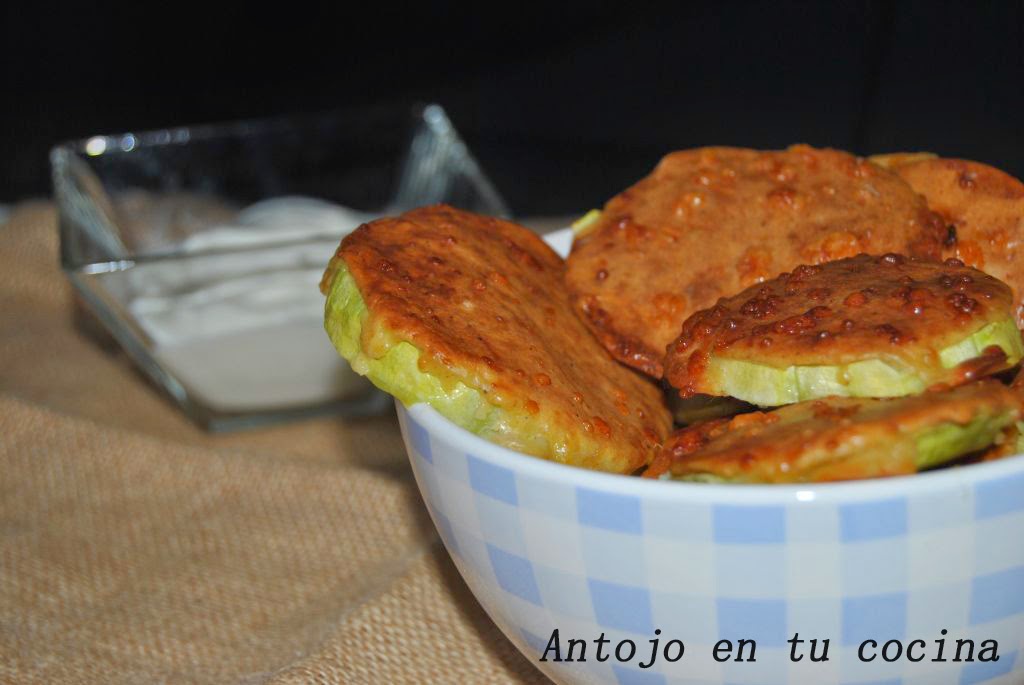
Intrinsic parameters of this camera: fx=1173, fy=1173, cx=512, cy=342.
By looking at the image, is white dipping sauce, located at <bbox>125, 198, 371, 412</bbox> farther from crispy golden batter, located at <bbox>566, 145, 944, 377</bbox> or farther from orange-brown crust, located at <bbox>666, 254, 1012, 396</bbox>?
orange-brown crust, located at <bbox>666, 254, 1012, 396</bbox>

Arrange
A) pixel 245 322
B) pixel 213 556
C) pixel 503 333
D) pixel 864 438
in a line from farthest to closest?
1. pixel 245 322
2. pixel 213 556
3. pixel 503 333
4. pixel 864 438

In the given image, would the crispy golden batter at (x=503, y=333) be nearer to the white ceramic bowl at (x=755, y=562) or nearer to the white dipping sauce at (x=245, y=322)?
the white ceramic bowl at (x=755, y=562)

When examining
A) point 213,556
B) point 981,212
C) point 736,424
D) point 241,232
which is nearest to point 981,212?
point 981,212

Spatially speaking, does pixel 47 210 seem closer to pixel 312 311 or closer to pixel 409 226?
pixel 312 311

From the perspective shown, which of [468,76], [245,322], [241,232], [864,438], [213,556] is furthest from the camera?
[468,76]

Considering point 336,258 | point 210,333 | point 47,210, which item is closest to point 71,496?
point 210,333

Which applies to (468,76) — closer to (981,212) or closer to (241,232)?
(241,232)
